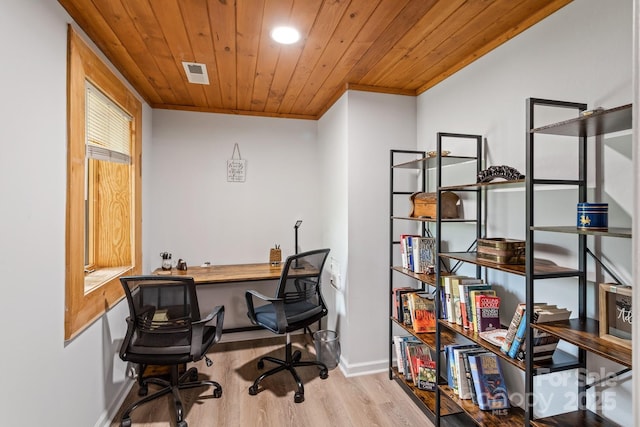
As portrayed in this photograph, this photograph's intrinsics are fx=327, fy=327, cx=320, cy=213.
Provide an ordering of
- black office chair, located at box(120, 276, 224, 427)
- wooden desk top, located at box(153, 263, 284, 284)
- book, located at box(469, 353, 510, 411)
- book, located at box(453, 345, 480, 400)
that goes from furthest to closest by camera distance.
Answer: wooden desk top, located at box(153, 263, 284, 284) < black office chair, located at box(120, 276, 224, 427) < book, located at box(453, 345, 480, 400) < book, located at box(469, 353, 510, 411)

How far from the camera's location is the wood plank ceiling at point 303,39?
1.64 m

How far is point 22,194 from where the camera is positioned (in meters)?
1.26

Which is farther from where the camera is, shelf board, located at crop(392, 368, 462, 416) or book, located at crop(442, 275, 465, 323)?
shelf board, located at crop(392, 368, 462, 416)

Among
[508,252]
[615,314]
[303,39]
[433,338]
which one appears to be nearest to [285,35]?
[303,39]

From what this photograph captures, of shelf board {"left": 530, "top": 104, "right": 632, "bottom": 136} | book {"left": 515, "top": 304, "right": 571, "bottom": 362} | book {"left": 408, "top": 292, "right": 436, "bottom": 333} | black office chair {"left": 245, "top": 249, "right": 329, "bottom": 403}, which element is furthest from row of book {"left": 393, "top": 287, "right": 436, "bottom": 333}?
shelf board {"left": 530, "top": 104, "right": 632, "bottom": 136}

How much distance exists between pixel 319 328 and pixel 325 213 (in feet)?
3.95

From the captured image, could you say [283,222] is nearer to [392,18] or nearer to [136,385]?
[136,385]

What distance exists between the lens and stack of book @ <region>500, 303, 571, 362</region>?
1.38 meters

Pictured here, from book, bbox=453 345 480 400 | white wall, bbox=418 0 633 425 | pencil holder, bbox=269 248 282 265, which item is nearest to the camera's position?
white wall, bbox=418 0 633 425

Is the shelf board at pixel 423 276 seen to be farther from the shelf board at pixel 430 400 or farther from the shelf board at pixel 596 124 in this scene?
the shelf board at pixel 596 124

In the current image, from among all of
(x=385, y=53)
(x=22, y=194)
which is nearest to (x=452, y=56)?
(x=385, y=53)

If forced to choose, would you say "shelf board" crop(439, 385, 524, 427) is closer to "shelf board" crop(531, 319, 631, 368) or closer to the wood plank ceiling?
"shelf board" crop(531, 319, 631, 368)

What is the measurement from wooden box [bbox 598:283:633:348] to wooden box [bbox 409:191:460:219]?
1.00 metres

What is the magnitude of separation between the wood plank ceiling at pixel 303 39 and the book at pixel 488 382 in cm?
185
